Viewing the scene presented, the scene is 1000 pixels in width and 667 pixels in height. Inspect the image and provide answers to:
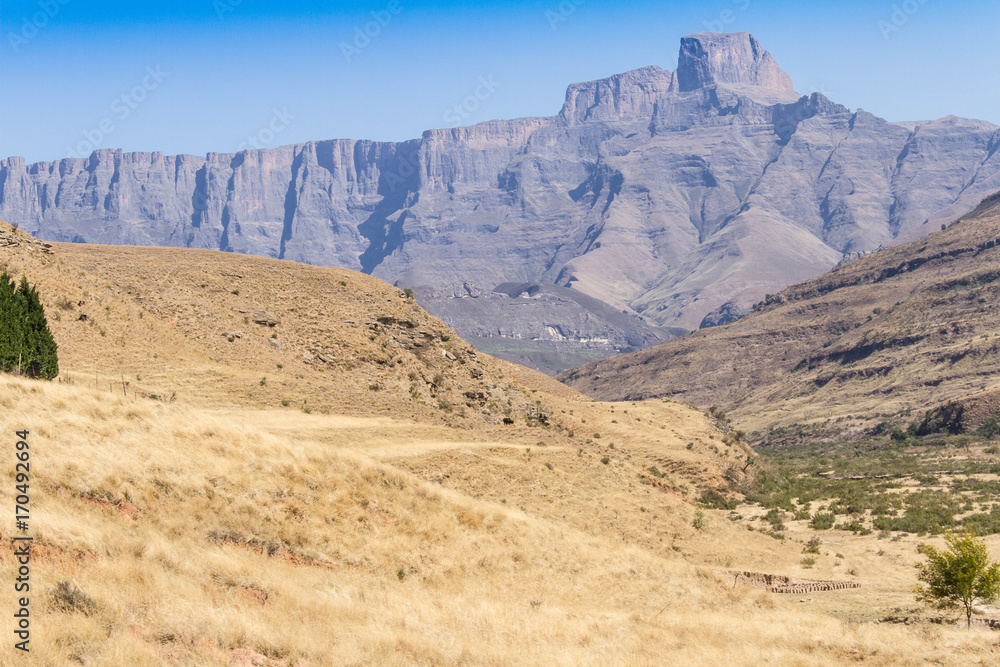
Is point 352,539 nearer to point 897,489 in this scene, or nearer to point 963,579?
point 963,579

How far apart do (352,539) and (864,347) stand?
140 meters

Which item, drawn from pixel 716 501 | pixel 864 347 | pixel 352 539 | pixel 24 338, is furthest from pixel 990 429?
pixel 24 338

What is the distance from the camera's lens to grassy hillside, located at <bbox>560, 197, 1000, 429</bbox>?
118438 mm

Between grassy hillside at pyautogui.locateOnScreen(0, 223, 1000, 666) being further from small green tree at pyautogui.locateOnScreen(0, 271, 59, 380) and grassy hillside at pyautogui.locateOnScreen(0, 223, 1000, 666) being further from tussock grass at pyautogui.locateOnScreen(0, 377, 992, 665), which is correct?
small green tree at pyautogui.locateOnScreen(0, 271, 59, 380)

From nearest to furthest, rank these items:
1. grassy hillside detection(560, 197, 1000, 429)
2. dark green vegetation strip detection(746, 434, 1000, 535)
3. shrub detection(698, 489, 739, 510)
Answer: dark green vegetation strip detection(746, 434, 1000, 535) < shrub detection(698, 489, 739, 510) < grassy hillside detection(560, 197, 1000, 429)

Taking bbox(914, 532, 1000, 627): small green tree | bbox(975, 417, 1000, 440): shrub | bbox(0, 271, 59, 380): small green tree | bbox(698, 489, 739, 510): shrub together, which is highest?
bbox(0, 271, 59, 380): small green tree

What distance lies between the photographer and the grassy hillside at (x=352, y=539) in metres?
13.1

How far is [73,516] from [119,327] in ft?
86.5

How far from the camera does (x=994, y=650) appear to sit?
A: 16.2m

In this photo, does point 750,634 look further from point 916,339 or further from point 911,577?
point 916,339

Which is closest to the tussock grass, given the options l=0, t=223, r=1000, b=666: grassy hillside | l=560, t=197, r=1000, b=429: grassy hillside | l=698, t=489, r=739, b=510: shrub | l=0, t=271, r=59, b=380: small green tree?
l=0, t=223, r=1000, b=666: grassy hillside

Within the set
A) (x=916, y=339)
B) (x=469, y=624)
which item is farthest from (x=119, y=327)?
(x=916, y=339)

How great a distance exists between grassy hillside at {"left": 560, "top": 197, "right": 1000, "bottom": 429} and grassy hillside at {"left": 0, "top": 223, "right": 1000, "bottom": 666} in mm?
89716

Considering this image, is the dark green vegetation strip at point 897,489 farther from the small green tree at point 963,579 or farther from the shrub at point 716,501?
the small green tree at point 963,579
